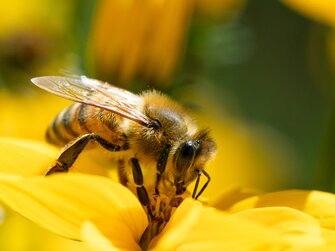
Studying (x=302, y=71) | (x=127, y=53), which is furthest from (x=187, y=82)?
(x=302, y=71)

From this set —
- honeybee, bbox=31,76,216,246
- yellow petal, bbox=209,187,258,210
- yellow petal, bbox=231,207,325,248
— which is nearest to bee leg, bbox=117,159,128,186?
honeybee, bbox=31,76,216,246

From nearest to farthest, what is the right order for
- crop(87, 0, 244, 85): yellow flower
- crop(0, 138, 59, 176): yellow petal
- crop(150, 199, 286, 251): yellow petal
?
crop(150, 199, 286, 251): yellow petal
crop(0, 138, 59, 176): yellow petal
crop(87, 0, 244, 85): yellow flower

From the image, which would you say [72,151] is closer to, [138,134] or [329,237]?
[138,134]

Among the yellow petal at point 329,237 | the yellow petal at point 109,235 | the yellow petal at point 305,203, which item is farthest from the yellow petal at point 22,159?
the yellow petal at point 329,237

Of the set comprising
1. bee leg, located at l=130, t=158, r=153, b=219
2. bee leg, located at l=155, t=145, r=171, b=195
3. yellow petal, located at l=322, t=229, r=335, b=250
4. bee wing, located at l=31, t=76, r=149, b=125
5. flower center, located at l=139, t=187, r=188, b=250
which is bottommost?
flower center, located at l=139, t=187, r=188, b=250

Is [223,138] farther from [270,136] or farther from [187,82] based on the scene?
[187,82]

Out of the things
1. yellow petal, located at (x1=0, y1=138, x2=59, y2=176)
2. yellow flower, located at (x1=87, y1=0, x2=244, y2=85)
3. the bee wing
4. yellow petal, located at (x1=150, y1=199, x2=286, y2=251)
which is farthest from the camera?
yellow flower, located at (x1=87, y1=0, x2=244, y2=85)

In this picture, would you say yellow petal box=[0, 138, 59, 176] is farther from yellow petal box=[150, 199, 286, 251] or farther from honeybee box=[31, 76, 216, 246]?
yellow petal box=[150, 199, 286, 251]
